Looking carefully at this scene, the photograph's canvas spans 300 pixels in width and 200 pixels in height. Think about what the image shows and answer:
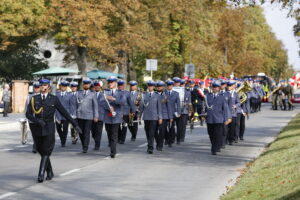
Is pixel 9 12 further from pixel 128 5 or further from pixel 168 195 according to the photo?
pixel 168 195

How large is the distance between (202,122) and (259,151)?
12689 millimetres

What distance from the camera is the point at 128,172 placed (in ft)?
46.1

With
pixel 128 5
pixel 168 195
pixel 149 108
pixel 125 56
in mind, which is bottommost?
pixel 168 195

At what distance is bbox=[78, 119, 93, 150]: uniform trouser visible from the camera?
18.2 m

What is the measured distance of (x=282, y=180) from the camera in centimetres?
1134

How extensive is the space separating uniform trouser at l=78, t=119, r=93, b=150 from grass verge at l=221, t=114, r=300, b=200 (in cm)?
463

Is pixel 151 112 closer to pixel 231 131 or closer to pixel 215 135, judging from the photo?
pixel 215 135

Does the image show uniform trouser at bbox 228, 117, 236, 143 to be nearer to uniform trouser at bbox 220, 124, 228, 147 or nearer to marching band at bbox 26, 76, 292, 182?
marching band at bbox 26, 76, 292, 182

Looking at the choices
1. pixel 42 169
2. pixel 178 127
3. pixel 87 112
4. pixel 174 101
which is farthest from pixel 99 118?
pixel 42 169

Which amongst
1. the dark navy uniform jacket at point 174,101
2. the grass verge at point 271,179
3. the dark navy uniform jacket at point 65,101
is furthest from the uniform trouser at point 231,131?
the grass verge at point 271,179

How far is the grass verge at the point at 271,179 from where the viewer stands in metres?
10.0

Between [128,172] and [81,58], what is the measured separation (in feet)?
118

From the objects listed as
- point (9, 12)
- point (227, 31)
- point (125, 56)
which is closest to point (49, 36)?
point (125, 56)

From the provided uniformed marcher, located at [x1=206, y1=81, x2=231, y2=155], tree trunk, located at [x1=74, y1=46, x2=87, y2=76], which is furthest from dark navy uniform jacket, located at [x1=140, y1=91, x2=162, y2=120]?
tree trunk, located at [x1=74, y1=46, x2=87, y2=76]
